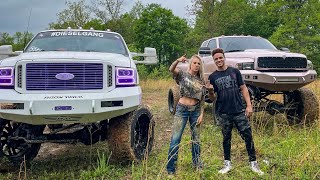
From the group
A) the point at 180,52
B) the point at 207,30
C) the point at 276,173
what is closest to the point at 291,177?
the point at 276,173

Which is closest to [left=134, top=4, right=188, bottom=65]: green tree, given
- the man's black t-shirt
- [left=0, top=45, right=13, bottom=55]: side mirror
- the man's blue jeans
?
[left=0, top=45, right=13, bottom=55]: side mirror

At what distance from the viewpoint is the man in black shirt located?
493 cm

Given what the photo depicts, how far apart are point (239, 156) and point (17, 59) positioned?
333cm

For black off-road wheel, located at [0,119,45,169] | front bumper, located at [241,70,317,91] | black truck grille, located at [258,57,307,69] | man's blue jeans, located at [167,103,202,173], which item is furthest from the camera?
black truck grille, located at [258,57,307,69]

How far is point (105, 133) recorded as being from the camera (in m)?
5.82

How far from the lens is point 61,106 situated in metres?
4.61

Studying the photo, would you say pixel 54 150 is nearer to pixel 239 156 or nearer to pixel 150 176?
pixel 150 176

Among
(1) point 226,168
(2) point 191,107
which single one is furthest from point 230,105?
(1) point 226,168

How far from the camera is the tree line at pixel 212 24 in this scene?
3022cm

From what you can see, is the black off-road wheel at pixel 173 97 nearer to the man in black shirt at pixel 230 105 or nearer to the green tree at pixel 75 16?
the man in black shirt at pixel 230 105

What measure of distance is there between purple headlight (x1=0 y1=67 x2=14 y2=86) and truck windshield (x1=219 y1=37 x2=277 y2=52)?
504 centimetres

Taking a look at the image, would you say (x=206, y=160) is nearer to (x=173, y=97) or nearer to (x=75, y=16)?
(x=173, y=97)

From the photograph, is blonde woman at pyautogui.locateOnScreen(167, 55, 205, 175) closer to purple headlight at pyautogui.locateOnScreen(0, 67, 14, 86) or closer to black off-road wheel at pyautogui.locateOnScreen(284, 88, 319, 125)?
purple headlight at pyautogui.locateOnScreen(0, 67, 14, 86)

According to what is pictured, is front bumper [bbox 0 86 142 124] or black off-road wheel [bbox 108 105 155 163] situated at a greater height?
front bumper [bbox 0 86 142 124]
